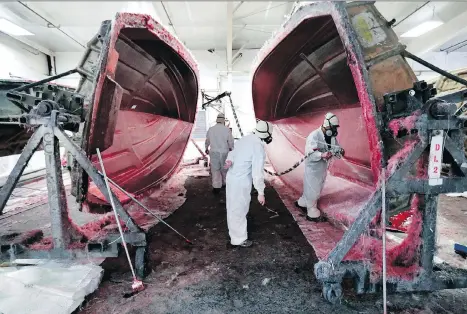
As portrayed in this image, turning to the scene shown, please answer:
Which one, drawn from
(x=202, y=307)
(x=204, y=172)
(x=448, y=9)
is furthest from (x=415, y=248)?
(x=448, y=9)

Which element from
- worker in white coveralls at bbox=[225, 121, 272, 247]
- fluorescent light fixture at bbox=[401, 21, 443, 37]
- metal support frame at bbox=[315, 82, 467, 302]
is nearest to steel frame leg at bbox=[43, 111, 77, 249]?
worker in white coveralls at bbox=[225, 121, 272, 247]

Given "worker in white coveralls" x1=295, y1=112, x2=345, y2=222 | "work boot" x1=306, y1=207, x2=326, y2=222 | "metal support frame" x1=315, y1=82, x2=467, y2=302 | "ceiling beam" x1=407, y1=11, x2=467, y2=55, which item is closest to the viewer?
"metal support frame" x1=315, y1=82, x2=467, y2=302

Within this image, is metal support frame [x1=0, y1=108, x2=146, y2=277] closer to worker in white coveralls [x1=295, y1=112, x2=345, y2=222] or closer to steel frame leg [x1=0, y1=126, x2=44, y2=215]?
steel frame leg [x1=0, y1=126, x2=44, y2=215]

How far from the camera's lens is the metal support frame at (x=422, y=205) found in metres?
1.74

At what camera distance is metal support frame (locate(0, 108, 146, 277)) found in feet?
6.96

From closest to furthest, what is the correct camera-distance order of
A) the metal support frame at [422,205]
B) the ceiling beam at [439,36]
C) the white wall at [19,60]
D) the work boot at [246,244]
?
the metal support frame at [422,205], the work boot at [246,244], the ceiling beam at [439,36], the white wall at [19,60]

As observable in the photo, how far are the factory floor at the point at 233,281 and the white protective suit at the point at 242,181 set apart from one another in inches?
8.1

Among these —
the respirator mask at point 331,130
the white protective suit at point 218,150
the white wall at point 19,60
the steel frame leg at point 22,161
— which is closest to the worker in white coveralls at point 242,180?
the respirator mask at point 331,130

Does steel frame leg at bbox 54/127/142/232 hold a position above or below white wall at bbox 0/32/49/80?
below

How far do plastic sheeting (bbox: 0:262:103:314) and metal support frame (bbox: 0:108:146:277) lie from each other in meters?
0.12

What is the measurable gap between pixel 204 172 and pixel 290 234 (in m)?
4.00

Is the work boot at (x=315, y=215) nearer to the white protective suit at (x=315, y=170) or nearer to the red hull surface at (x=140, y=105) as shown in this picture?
the white protective suit at (x=315, y=170)

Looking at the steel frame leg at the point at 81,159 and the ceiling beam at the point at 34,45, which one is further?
the ceiling beam at the point at 34,45

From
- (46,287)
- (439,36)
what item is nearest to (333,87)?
(46,287)
